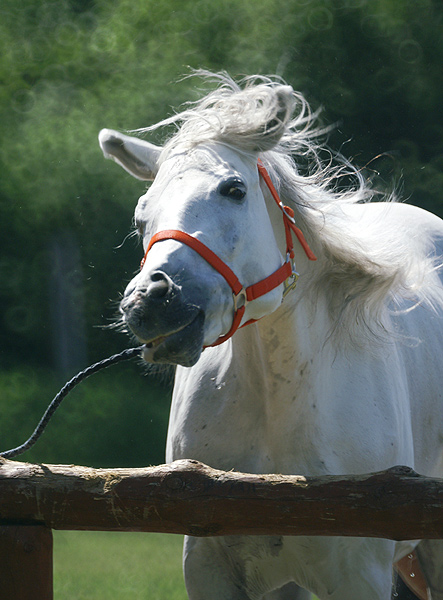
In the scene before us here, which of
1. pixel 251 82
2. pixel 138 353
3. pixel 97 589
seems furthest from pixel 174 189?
pixel 97 589

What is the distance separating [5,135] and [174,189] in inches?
372

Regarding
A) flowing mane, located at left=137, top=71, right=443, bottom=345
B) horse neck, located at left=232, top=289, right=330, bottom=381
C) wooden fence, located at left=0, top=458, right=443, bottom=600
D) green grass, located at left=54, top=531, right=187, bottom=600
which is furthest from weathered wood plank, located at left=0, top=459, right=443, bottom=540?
green grass, located at left=54, top=531, right=187, bottom=600

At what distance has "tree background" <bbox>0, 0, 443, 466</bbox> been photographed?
339 inches

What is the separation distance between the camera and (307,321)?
6.99 feet

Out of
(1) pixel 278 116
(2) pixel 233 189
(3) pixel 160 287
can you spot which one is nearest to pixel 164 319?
(3) pixel 160 287

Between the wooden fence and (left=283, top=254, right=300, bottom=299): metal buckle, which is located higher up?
(left=283, top=254, right=300, bottom=299): metal buckle

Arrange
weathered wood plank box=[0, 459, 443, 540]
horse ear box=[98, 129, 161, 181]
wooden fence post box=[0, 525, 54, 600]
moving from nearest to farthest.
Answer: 1. weathered wood plank box=[0, 459, 443, 540]
2. wooden fence post box=[0, 525, 54, 600]
3. horse ear box=[98, 129, 161, 181]

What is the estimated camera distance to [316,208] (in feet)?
7.11

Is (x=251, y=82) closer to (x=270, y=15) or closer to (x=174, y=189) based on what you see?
(x=174, y=189)

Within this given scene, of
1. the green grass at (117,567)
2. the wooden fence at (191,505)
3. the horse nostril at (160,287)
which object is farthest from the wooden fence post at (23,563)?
the green grass at (117,567)

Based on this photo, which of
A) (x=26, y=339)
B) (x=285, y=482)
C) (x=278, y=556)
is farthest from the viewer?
(x=26, y=339)

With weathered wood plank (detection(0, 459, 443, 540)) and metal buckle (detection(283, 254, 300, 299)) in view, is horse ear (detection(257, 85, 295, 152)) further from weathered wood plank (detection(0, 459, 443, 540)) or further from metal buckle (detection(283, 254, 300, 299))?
weathered wood plank (detection(0, 459, 443, 540))

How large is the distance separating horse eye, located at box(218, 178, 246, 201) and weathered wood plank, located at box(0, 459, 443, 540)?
25.1 inches

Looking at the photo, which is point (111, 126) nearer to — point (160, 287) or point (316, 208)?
point (316, 208)
